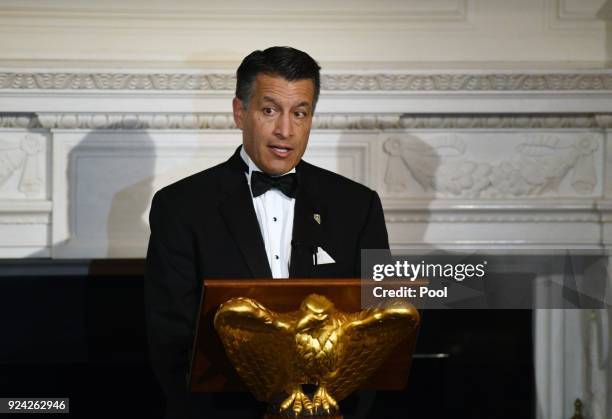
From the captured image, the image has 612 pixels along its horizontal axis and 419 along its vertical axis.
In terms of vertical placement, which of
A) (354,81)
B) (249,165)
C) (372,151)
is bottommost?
(249,165)

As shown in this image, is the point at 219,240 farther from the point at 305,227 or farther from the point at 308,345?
the point at 308,345

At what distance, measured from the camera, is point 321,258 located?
7.37 feet

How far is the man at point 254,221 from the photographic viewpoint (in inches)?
84.6

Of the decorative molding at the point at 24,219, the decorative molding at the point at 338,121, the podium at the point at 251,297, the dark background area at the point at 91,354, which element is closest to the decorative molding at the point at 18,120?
the decorative molding at the point at 338,121

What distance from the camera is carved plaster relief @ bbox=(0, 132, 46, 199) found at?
321 cm

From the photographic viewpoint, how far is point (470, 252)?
3.28 metres

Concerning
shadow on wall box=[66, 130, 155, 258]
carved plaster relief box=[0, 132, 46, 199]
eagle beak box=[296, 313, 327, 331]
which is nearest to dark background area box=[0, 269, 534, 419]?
shadow on wall box=[66, 130, 155, 258]

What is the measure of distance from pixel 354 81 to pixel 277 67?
0.98 m

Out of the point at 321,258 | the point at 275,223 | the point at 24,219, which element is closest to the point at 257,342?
the point at 321,258

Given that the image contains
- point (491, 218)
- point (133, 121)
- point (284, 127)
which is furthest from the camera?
point (491, 218)

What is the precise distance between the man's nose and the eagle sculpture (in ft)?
1.95

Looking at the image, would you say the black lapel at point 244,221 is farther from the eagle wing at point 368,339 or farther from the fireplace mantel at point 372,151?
the fireplace mantel at point 372,151

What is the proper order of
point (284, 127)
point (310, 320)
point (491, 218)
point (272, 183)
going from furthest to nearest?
point (491, 218) → point (272, 183) → point (284, 127) → point (310, 320)

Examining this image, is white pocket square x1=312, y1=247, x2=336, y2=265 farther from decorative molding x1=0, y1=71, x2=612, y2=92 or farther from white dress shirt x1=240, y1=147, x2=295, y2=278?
decorative molding x1=0, y1=71, x2=612, y2=92
